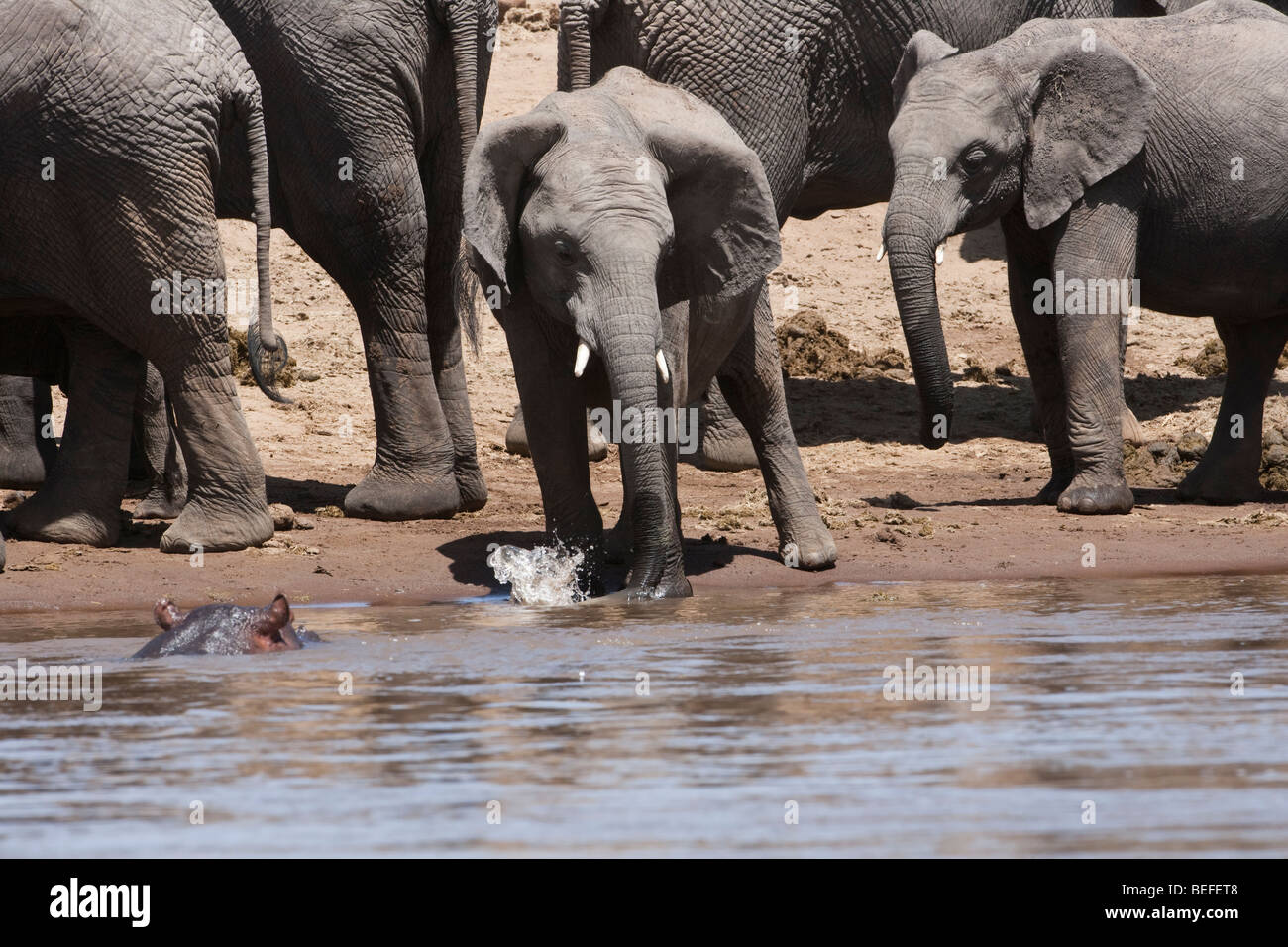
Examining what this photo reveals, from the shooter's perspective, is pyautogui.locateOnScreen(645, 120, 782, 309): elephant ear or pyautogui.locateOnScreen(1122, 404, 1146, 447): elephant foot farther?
pyautogui.locateOnScreen(1122, 404, 1146, 447): elephant foot

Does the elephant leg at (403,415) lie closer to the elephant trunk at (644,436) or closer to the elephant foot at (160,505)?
the elephant foot at (160,505)

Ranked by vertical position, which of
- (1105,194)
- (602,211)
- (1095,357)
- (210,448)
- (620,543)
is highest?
(1105,194)

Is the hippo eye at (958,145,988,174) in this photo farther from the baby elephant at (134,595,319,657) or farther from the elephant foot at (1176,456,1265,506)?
the baby elephant at (134,595,319,657)

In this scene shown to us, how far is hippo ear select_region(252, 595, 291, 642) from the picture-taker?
7246 millimetres

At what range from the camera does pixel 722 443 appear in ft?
39.7

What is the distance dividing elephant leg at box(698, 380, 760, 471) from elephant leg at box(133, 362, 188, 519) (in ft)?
8.93

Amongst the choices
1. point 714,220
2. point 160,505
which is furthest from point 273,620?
point 160,505

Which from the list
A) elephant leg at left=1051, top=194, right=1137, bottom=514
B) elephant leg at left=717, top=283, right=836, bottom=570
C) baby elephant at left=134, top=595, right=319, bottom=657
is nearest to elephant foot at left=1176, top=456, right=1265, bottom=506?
elephant leg at left=1051, top=194, right=1137, bottom=514

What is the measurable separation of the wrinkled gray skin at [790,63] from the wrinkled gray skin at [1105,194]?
0.48 meters

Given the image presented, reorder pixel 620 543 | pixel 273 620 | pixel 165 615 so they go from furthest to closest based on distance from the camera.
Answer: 1. pixel 620 543
2. pixel 165 615
3. pixel 273 620

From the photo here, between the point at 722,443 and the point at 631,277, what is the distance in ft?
12.5

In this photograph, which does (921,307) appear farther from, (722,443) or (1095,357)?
(722,443)

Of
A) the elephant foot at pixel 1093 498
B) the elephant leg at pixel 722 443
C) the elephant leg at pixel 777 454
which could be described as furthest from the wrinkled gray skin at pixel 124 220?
the elephant foot at pixel 1093 498
